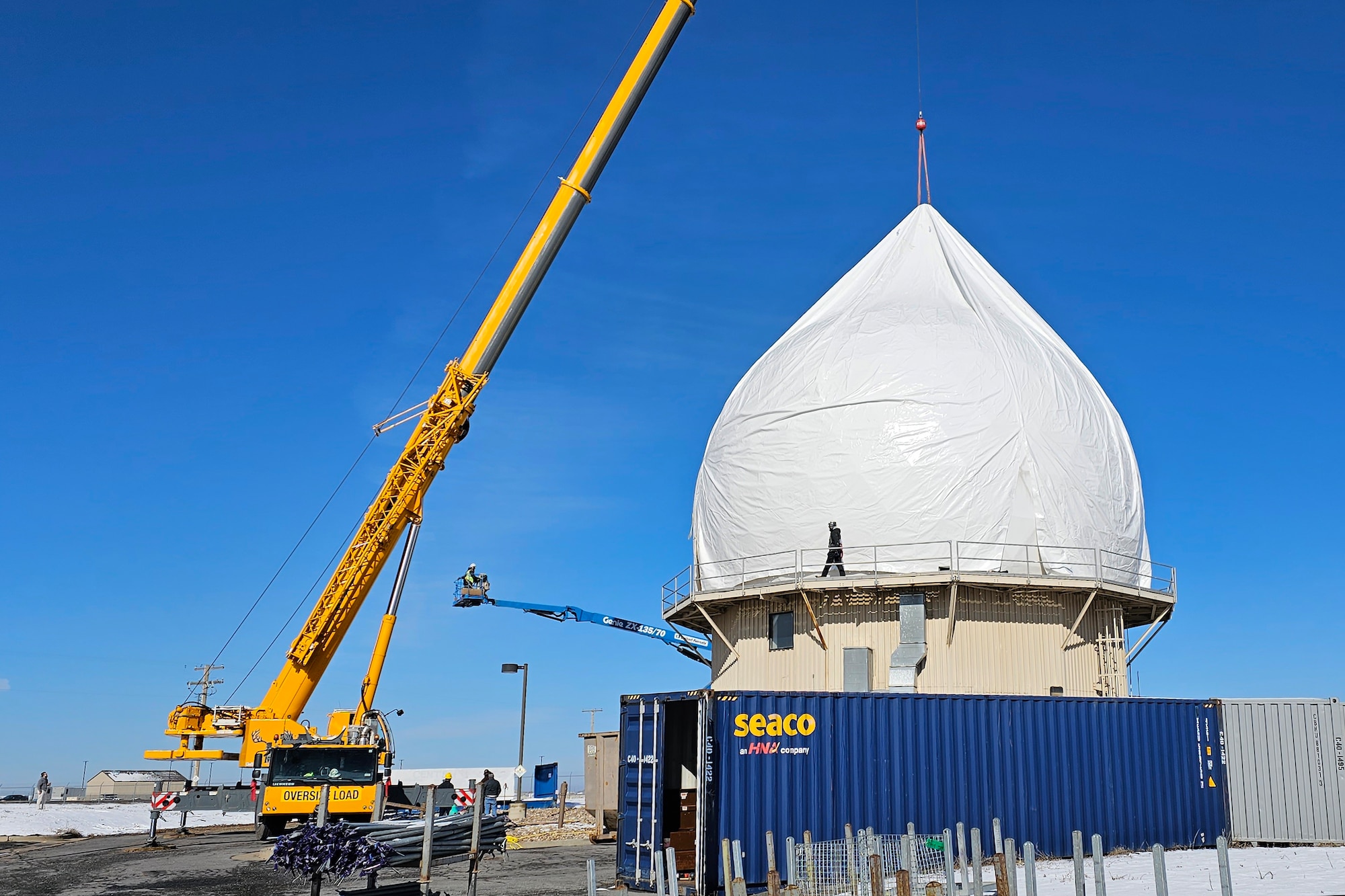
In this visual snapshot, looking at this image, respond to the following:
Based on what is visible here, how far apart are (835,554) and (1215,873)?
10038 mm

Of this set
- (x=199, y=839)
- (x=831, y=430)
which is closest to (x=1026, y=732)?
(x=831, y=430)

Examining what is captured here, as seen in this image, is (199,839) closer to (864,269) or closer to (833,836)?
(833,836)

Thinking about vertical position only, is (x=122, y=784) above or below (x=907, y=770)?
below

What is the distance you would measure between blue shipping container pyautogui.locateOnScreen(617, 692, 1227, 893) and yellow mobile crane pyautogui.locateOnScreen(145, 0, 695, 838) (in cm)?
741

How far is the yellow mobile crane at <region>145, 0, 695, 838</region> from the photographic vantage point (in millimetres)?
22266

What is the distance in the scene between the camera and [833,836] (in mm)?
17438

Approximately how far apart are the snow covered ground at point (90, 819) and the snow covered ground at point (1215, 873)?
84.9ft

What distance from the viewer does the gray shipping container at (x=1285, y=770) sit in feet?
68.1

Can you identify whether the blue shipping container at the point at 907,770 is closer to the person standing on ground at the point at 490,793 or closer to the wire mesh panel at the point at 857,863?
the wire mesh panel at the point at 857,863

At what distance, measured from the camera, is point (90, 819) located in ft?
115

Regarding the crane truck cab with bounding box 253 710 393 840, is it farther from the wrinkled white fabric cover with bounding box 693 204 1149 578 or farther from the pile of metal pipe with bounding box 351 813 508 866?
the wrinkled white fabric cover with bounding box 693 204 1149 578

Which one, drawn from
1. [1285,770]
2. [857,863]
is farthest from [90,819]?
[1285,770]

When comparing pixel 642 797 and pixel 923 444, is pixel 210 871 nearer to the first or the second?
pixel 642 797

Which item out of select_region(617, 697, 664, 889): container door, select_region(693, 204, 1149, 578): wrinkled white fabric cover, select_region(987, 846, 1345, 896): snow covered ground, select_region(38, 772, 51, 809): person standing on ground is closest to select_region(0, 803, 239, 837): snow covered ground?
select_region(38, 772, 51, 809): person standing on ground
